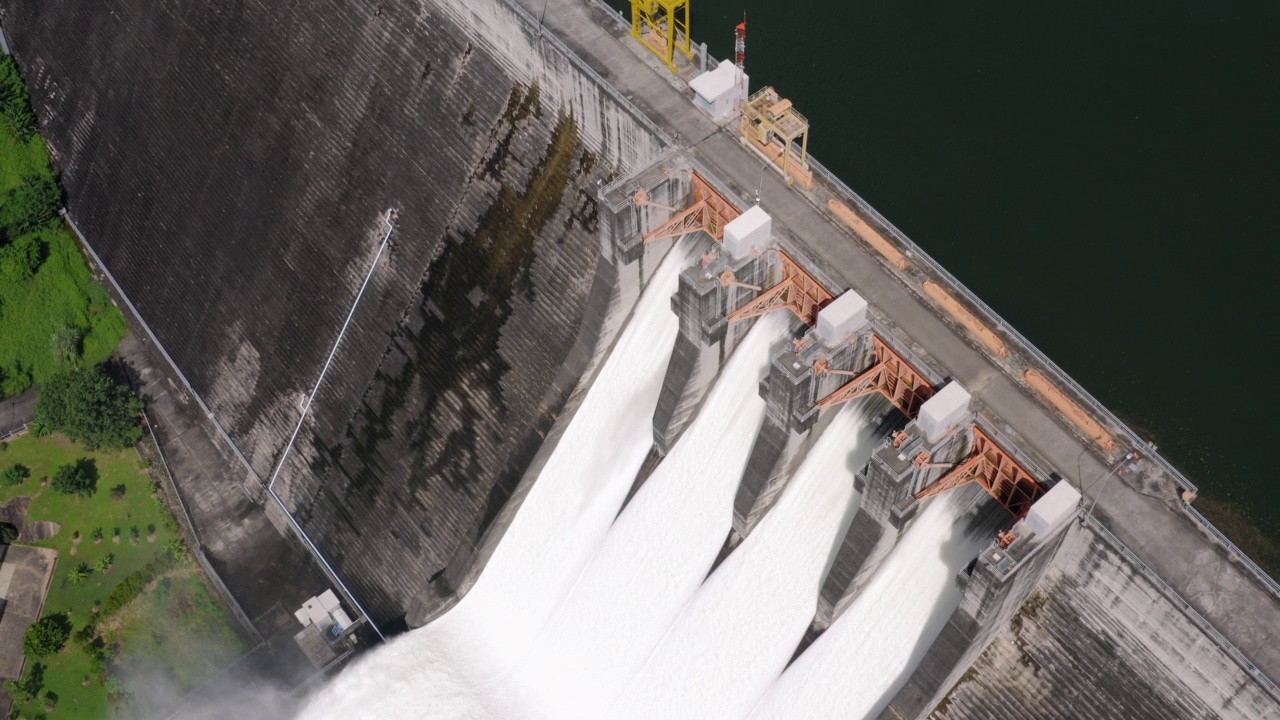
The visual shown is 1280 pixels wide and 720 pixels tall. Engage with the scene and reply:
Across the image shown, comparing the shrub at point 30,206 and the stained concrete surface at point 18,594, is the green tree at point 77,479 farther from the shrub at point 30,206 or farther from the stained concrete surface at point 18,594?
the shrub at point 30,206

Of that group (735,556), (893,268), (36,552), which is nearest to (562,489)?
(735,556)

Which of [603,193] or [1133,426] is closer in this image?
[603,193]

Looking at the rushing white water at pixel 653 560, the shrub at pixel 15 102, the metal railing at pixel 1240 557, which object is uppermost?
the shrub at pixel 15 102

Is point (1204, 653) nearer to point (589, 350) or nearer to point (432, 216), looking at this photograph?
point (589, 350)

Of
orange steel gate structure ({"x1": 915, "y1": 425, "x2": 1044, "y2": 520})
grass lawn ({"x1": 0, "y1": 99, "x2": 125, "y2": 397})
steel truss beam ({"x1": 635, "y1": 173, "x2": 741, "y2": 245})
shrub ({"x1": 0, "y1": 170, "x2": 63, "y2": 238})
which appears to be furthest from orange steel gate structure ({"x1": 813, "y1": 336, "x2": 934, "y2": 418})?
shrub ({"x1": 0, "y1": 170, "x2": 63, "y2": 238})

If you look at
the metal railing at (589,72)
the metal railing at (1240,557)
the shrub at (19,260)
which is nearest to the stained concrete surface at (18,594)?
the shrub at (19,260)

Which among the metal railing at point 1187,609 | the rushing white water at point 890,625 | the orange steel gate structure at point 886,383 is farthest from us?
the rushing white water at point 890,625

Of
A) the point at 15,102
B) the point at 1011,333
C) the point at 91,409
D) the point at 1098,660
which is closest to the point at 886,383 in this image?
the point at 1011,333

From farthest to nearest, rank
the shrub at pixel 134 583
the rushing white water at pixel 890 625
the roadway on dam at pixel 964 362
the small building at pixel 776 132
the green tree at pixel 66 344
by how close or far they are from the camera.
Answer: the green tree at pixel 66 344, the shrub at pixel 134 583, the small building at pixel 776 132, the rushing white water at pixel 890 625, the roadway on dam at pixel 964 362
